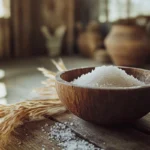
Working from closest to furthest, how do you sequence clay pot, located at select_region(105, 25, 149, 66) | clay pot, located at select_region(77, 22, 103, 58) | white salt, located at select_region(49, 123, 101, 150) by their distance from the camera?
white salt, located at select_region(49, 123, 101, 150) → clay pot, located at select_region(105, 25, 149, 66) → clay pot, located at select_region(77, 22, 103, 58)

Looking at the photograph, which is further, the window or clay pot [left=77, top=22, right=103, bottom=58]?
clay pot [left=77, top=22, right=103, bottom=58]

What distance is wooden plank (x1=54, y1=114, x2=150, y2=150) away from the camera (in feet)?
2.12

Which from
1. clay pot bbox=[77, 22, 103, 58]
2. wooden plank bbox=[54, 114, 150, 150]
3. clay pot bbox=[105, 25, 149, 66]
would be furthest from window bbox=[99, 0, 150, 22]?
wooden plank bbox=[54, 114, 150, 150]

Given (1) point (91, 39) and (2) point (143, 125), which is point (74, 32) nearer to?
(1) point (91, 39)

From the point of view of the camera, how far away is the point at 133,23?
4.18 metres

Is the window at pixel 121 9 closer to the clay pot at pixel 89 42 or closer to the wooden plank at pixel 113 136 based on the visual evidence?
the clay pot at pixel 89 42

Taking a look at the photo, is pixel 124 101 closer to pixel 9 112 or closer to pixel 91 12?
pixel 9 112

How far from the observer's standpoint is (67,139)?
686 millimetres

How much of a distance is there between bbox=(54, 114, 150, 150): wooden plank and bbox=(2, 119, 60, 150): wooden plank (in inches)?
2.9

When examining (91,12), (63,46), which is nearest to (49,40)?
(63,46)

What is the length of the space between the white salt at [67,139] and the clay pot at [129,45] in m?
3.19

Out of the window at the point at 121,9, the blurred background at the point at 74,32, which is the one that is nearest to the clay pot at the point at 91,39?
the blurred background at the point at 74,32

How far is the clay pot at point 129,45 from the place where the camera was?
3.85 meters

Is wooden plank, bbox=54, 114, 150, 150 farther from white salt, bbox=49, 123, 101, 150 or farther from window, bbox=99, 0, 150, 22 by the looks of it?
window, bbox=99, 0, 150, 22
